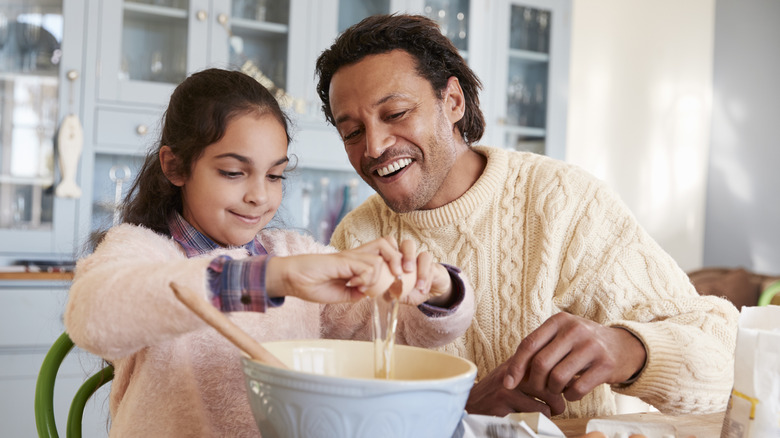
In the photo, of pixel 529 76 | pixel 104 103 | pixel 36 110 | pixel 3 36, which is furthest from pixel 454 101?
pixel 529 76

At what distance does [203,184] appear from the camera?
1.09 metres

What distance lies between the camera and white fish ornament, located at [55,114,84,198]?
2.64 metres

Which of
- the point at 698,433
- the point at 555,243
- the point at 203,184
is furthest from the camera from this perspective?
the point at 555,243

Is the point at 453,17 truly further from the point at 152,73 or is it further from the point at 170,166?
the point at 170,166

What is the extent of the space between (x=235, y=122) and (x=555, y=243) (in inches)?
26.3

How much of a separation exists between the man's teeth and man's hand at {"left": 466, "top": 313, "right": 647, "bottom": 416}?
1.64ft

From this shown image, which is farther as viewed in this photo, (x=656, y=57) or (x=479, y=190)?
(x=656, y=57)

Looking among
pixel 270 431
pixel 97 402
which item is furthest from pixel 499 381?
pixel 97 402

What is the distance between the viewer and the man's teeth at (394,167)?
1.42m

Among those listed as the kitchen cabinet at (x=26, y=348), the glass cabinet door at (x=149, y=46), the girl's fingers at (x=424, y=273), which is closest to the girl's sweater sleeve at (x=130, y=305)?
the girl's fingers at (x=424, y=273)

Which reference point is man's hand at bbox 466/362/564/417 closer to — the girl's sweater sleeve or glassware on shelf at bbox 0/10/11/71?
the girl's sweater sleeve

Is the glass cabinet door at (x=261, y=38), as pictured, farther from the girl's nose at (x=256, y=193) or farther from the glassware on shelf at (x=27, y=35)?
the girl's nose at (x=256, y=193)

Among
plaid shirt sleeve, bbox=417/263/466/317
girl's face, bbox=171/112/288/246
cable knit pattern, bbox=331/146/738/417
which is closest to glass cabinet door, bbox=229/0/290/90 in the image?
cable knit pattern, bbox=331/146/738/417

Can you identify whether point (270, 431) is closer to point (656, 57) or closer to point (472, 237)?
point (472, 237)
